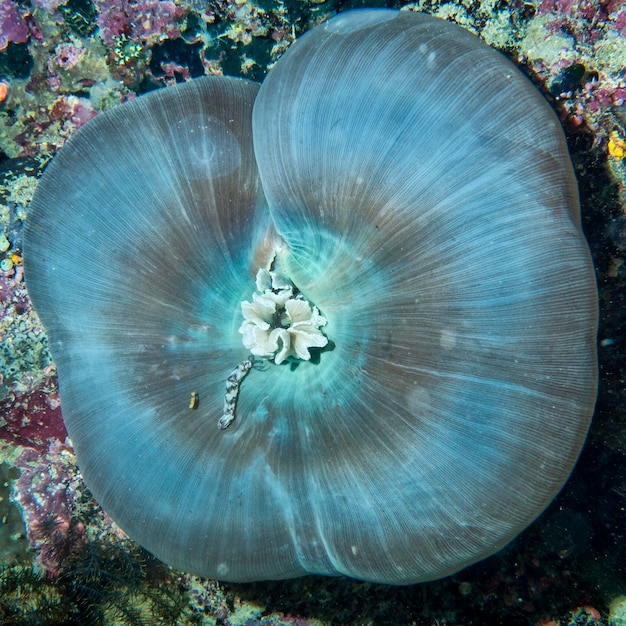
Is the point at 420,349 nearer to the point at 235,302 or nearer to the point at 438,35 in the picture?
the point at 235,302

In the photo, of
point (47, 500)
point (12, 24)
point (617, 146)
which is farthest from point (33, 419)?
point (617, 146)

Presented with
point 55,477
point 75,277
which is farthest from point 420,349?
point 55,477

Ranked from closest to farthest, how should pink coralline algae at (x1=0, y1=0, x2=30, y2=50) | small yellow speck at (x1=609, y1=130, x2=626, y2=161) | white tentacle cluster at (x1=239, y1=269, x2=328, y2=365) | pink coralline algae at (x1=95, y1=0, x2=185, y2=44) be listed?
1. white tentacle cluster at (x1=239, y1=269, x2=328, y2=365)
2. small yellow speck at (x1=609, y1=130, x2=626, y2=161)
3. pink coralline algae at (x1=95, y1=0, x2=185, y2=44)
4. pink coralline algae at (x1=0, y1=0, x2=30, y2=50)

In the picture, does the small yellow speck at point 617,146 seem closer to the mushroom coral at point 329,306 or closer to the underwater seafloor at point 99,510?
the underwater seafloor at point 99,510

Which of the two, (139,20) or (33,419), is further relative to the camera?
(33,419)

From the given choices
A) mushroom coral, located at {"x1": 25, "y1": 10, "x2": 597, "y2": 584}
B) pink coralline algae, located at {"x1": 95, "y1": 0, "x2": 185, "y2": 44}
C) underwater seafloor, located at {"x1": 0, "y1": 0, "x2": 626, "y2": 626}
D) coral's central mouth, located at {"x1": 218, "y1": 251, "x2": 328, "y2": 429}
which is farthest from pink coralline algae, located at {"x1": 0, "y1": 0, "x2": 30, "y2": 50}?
coral's central mouth, located at {"x1": 218, "y1": 251, "x2": 328, "y2": 429}

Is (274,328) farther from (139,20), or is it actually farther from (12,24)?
(12,24)

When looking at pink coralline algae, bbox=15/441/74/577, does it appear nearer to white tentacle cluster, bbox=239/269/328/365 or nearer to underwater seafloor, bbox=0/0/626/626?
underwater seafloor, bbox=0/0/626/626
